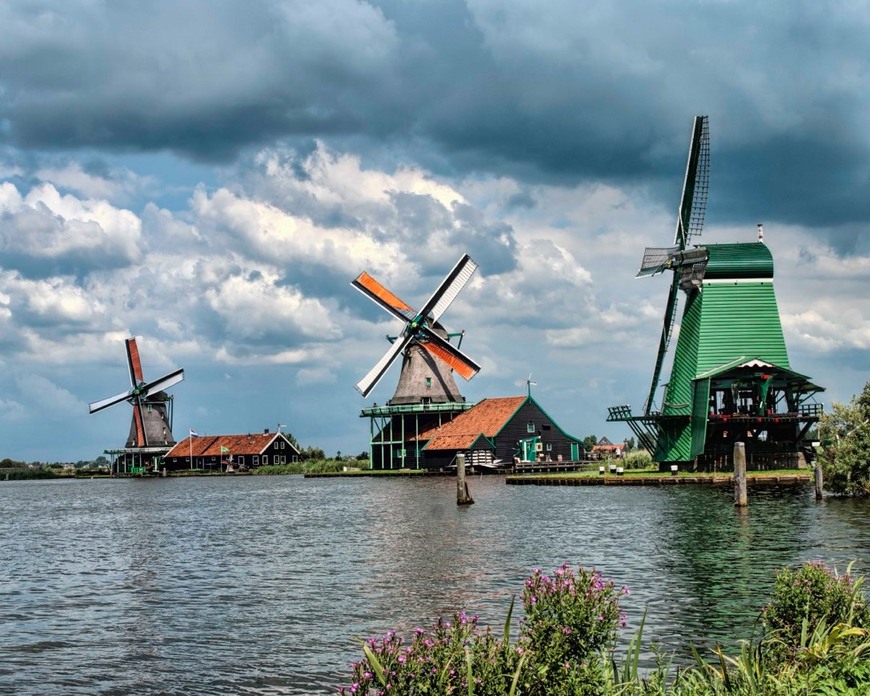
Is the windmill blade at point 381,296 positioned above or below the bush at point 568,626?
above

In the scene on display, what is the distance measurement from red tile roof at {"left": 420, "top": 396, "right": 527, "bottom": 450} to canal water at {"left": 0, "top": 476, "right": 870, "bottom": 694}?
31.8 m

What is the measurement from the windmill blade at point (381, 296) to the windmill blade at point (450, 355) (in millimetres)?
2489

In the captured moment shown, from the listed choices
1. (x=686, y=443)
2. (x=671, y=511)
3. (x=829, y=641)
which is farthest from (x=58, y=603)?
(x=686, y=443)

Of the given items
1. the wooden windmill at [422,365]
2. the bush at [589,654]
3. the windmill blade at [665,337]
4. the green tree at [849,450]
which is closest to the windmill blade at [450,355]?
the wooden windmill at [422,365]

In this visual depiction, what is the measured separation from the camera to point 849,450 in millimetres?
38562

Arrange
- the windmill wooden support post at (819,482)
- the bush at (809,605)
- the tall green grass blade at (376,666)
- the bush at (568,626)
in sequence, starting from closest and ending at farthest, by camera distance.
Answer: the tall green grass blade at (376,666), the bush at (568,626), the bush at (809,605), the windmill wooden support post at (819,482)

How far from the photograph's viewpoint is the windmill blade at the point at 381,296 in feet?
267

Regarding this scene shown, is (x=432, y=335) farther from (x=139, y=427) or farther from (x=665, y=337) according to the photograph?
(x=139, y=427)

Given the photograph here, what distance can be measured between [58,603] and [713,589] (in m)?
13.1

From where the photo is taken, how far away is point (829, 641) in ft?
32.2

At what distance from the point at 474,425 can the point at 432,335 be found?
26.8 ft

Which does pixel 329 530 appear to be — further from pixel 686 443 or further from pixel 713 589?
pixel 686 443

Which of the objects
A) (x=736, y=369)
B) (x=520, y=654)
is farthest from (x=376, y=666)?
(x=736, y=369)

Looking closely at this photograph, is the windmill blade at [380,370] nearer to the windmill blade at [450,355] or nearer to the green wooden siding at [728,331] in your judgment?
the windmill blade at [450,355]
